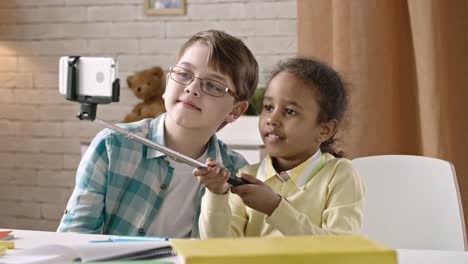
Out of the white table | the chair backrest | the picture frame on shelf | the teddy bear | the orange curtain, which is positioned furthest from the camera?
the picture frame on shelf

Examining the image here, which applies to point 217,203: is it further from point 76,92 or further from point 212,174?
point 76,92

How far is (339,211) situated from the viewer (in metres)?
1.36

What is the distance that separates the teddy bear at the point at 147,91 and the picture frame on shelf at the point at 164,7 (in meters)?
0.27

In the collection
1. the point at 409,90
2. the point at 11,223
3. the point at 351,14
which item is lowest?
the point at 11,223

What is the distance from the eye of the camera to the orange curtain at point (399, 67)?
7.01 ft

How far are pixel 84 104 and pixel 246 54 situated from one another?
0.69 meters

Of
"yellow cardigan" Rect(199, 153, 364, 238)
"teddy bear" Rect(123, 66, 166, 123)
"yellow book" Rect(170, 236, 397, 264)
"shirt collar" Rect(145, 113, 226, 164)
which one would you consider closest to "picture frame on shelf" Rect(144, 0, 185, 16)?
"teddy bear" Rect(123, 66, 166, 123)

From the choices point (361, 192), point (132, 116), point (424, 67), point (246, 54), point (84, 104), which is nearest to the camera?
point (84, 104)

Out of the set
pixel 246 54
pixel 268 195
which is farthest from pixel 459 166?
pixel 268 195

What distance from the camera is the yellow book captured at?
2.33 feet

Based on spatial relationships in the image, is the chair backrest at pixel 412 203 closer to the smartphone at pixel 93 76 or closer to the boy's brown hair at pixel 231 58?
the boy's brown hair at pixel 231 58

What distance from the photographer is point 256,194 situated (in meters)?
1.25

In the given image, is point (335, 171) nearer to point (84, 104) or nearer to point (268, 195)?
point (268, 195)

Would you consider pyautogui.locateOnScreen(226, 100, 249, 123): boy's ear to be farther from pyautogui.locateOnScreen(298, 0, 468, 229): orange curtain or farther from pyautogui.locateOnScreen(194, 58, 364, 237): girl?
pyautogui.locateOnScreen(298, 0, 468, 229): orange curtain
